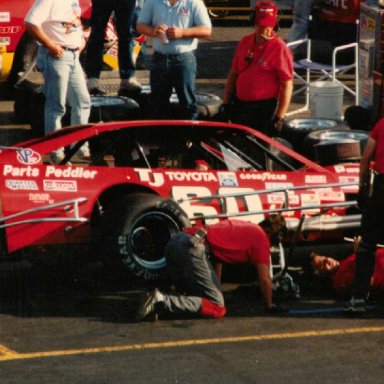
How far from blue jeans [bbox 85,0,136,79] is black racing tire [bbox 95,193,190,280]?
18.9 ft

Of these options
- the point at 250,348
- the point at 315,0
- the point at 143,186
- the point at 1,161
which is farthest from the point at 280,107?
the point at 315,0

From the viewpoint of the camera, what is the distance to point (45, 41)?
42.3ft

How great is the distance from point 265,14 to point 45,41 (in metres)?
2.22

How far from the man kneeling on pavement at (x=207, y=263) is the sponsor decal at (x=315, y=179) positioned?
3.62 ft

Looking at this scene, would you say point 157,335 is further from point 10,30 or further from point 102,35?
point 10,30

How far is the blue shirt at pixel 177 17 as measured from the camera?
1313 centimetres

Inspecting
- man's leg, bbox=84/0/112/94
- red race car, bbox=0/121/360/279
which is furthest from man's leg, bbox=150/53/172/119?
man's leg, bbox=84/0/112/94

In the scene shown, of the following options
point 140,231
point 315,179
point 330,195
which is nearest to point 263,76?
point 315,179

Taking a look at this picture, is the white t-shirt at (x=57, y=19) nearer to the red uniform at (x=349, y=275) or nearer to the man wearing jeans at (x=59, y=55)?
the man wearing jeans at (x=59, y=55)

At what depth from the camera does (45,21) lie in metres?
13.1

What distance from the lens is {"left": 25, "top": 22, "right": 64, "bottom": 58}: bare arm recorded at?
42.3 feet

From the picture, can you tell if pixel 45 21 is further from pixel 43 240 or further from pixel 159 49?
pixel 43 240

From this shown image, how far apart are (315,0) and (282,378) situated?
11.9 meters

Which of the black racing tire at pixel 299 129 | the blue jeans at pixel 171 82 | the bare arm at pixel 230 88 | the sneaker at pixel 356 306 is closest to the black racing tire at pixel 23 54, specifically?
the blue jeans at pixel 171 82
